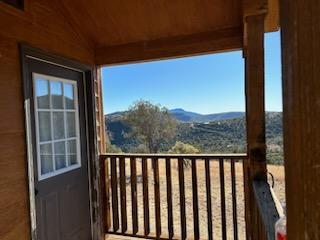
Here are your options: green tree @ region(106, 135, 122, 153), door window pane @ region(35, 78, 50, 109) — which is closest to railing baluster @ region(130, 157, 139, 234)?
door window pane @ region(35, 78, 50, 109)

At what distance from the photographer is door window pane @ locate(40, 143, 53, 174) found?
8.00 feet

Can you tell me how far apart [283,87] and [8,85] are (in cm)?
207

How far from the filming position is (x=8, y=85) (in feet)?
6.51

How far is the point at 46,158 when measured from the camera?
2.50 meters

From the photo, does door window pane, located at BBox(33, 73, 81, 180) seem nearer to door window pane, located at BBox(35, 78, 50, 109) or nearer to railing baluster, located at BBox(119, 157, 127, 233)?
door window pane, located at BBox(35, 78, 50, 109)

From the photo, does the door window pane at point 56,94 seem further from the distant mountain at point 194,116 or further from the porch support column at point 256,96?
the distant mountain at point 194,116

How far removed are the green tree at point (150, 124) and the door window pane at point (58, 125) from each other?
5.52m

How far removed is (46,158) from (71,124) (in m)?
0.52

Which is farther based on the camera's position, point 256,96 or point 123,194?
point 123,194

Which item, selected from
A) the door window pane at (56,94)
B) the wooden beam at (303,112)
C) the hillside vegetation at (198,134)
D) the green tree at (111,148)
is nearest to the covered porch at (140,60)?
the wooden beam at (303,112)

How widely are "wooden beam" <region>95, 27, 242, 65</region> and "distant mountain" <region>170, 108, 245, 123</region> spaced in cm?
625

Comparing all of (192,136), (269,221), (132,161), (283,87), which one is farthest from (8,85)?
(192,136)

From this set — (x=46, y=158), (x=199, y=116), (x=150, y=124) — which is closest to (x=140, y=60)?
(x=46, y=158)

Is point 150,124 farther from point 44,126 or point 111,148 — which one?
point 44,126
